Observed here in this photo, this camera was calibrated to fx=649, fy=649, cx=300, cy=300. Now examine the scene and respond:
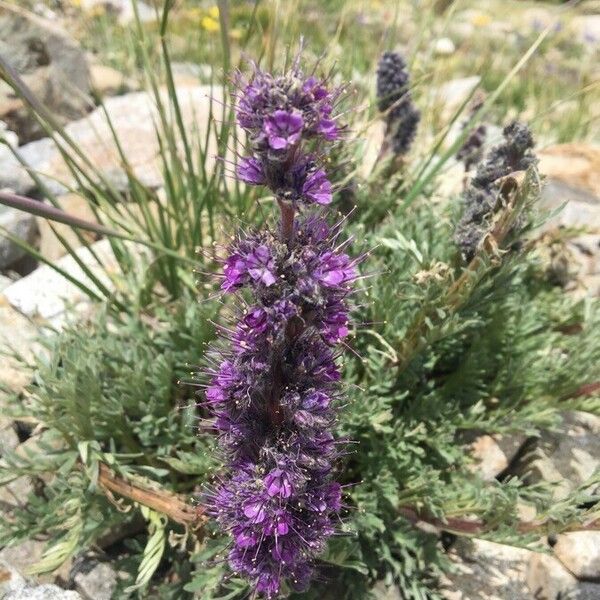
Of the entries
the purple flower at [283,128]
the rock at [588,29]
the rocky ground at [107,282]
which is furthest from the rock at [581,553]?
the rock at [588,29]

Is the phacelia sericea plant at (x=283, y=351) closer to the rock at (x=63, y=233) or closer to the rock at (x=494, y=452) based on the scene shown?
the rock at (x=494, y=452)

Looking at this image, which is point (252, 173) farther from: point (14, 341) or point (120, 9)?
point (120, 9)

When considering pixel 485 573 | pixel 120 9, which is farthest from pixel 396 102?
pixel 120 9

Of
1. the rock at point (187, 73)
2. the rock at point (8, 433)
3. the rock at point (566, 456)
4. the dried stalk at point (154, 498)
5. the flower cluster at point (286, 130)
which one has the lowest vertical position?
the rock at point (566, 456)

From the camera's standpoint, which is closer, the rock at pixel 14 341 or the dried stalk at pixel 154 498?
the dried stalk at pixel 154 498

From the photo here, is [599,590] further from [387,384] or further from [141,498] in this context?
[141,498]

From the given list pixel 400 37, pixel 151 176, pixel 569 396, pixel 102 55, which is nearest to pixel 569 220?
pixel 569 396

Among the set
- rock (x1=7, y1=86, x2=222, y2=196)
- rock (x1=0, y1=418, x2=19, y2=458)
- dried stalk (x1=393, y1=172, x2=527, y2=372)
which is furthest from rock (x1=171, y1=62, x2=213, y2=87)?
dried stalk (x1=393, y1=172, x2=527, y2=372)
